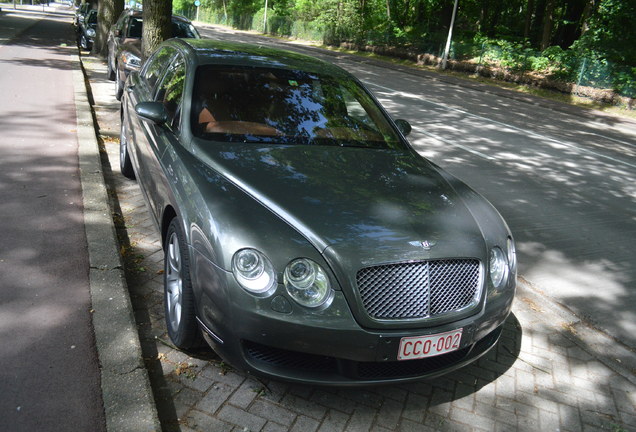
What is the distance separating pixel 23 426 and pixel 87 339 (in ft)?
2.58

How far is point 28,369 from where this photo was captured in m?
3.04

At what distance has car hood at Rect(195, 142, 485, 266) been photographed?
114 inches

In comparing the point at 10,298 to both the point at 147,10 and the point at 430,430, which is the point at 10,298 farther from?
the point at 147,10

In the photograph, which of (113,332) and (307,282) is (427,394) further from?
(113,332)

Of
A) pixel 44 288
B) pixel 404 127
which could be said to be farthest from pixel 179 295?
pixel 404 127

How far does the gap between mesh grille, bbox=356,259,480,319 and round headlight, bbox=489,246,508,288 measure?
206mm

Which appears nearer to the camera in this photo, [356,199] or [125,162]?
[356,199]

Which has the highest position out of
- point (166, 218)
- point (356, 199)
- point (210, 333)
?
point (356, 199)

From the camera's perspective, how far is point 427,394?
130 inches

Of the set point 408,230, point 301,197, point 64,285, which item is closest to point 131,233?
point 64,285

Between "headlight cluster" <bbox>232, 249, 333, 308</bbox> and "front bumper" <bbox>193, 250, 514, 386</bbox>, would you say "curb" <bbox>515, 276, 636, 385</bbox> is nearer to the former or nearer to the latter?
"front bumper" <bbox>193, 250, 514, 386</bbox>

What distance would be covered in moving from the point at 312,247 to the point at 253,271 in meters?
0.31

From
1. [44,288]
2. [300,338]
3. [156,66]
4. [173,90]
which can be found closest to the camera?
[300,338]

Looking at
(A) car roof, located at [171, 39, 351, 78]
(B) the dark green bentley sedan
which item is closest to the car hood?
(B) the dark green bentley sedan
